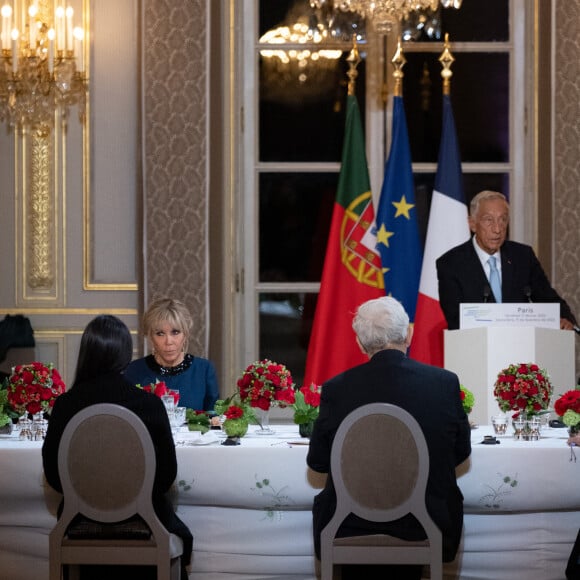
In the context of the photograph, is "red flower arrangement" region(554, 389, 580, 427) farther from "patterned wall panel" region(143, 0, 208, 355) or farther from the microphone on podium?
"patterned wall panel" region(143, 0, 208, 355)

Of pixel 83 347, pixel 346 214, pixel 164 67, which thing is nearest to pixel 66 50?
pixel 164 67

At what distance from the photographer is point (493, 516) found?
4.22 m

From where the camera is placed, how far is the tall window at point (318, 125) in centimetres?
754

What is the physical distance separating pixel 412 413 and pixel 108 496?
102 centimetres

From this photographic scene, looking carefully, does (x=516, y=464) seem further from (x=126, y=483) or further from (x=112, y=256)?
(x=112, y=256)

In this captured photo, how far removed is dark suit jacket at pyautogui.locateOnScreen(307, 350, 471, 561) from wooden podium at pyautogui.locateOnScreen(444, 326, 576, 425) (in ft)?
4.77

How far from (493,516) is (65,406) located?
5.39 ft

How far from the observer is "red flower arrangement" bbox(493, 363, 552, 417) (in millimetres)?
4230

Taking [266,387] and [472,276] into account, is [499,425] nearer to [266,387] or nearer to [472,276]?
[266,387]

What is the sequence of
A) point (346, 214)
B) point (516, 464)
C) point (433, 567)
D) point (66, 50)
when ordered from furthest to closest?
point (346, 214), point (66, 50), point (516, 464), point (433, 567)

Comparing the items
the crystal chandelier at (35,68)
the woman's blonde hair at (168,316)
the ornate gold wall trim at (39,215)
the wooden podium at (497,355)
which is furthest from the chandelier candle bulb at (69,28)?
the wooden podium at (497,355)

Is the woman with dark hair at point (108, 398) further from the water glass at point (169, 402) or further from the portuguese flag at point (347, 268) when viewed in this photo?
the portuguese flag at point (347, 268)

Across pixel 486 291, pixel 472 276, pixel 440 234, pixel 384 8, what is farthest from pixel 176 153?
pixel 486 291

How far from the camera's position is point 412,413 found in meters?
3.64
